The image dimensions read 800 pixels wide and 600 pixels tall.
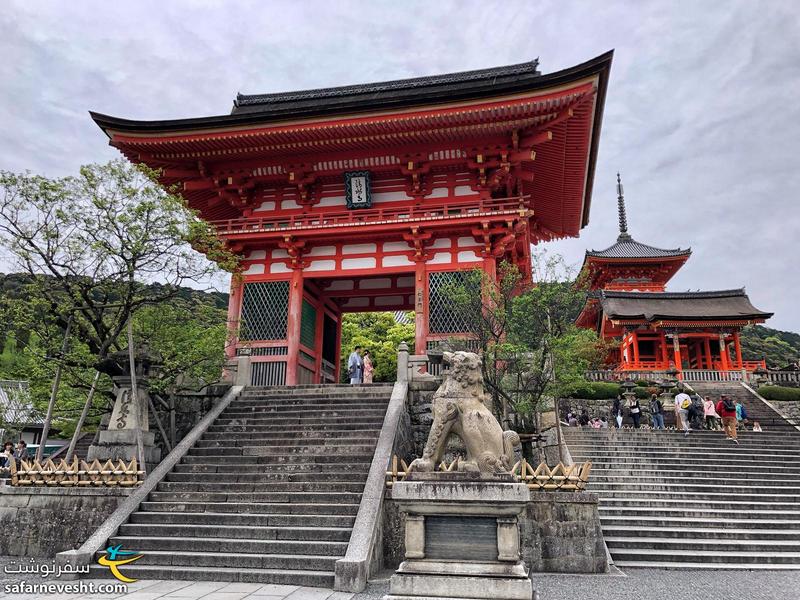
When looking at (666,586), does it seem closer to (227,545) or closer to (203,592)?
(203,592)

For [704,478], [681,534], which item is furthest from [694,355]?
[681,534]

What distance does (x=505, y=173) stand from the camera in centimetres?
1623

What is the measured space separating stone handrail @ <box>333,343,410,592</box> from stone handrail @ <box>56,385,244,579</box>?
3756 mm

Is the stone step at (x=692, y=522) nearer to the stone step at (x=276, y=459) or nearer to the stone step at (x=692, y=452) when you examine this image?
the stone step at (x=692, y=452)

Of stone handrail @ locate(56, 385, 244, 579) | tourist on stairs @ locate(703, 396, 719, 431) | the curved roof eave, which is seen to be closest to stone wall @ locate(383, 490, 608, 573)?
stone handrail @ locate(56, 385, 244, 579)

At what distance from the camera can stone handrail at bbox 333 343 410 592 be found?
6527mm

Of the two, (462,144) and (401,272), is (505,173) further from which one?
(401,272)

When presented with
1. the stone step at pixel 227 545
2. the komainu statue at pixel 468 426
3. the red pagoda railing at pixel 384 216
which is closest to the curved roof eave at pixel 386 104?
the red pagoda railing at pixel 384 216

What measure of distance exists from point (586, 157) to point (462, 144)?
453 cm

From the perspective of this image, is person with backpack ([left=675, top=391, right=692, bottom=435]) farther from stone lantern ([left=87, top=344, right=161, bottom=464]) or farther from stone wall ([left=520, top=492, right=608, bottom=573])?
stone lantern ([left=87, top=344, right=161, bottom=464])

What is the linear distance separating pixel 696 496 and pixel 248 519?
9.38 meters

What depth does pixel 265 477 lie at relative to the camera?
954cm

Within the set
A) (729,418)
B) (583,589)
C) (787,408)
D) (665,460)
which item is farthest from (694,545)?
(787,408)

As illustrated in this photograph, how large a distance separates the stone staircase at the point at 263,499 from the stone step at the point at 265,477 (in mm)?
18
